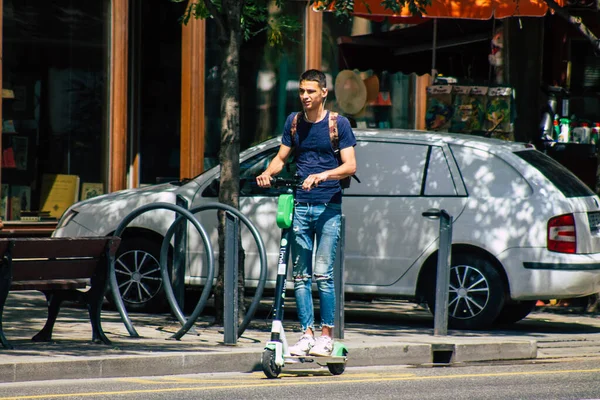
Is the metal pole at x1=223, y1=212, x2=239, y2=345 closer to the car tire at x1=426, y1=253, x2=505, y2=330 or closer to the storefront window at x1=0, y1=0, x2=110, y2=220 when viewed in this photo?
the car tire at x1=426, y1=253, x2=505, y2=330

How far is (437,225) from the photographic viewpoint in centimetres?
1153

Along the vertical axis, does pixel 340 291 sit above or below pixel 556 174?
below

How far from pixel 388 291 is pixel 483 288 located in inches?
35.8

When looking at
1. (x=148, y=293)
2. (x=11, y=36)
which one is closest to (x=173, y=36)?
(x=11, y=36)

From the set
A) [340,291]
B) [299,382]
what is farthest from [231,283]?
[299,382]

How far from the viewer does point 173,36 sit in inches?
651

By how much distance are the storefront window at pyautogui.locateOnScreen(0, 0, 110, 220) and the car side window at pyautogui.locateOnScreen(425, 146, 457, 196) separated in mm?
5647

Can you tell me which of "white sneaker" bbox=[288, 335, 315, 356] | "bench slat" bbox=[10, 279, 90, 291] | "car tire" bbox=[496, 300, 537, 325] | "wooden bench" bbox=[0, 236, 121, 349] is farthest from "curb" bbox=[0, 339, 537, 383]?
"car tire" bbox=[496, 300, 537, 325]

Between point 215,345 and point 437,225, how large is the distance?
122 inches

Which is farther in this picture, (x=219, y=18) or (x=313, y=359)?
(x=219, y=18)

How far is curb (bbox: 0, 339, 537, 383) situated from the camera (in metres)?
7.86

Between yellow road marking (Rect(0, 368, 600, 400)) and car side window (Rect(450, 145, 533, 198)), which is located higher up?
car side window (Rect(450, 145, 533, 198))

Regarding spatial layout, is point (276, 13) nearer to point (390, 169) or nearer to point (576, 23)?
point (576, 23)

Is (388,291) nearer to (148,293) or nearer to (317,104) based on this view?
(148,293)
